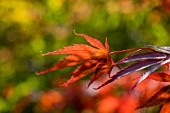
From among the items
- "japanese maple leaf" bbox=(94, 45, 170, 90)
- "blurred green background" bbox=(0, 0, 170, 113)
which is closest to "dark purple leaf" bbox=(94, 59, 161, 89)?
"japanese maple leaf" bbox=(94, 45, 170, 90)

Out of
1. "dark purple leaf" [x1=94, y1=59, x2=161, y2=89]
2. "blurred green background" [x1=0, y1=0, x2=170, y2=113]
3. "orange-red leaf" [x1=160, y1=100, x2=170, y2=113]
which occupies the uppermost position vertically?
"dark purple leaf" [x1=94, y1=59, x2=161, y2=89]

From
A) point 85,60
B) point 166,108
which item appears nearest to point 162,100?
point 166,108

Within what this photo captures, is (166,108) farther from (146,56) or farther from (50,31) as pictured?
(50,31)

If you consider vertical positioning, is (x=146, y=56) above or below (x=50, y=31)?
above

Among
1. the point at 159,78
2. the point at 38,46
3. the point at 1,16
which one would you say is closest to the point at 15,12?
the point at 1,16

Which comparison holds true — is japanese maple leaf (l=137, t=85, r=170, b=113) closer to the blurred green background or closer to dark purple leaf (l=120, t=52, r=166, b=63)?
dark purple leaf (l=120, t=52, r=166, b=63)

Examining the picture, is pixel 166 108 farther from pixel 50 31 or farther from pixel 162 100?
pixel 50 31

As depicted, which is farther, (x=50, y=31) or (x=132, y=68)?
(x=50, y=31)

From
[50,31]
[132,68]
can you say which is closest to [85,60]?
[132,68]
